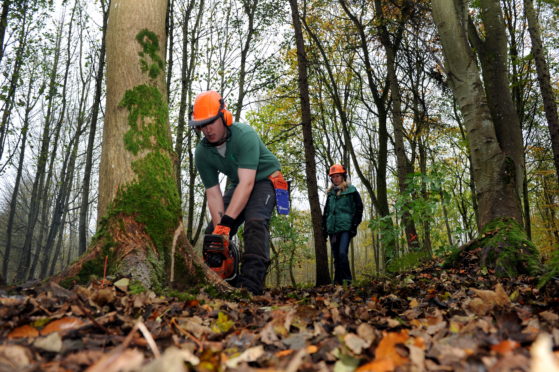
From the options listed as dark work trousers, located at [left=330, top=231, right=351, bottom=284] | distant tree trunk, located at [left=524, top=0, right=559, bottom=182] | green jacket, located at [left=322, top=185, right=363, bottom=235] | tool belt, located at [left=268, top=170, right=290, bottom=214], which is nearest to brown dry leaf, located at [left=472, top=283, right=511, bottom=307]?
tool belt, located at [left=268, top=170, right=290, bottom=214]

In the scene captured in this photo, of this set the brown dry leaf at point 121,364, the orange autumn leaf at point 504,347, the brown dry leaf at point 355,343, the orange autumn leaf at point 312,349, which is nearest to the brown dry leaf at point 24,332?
the brown dry leaf at point 121,364

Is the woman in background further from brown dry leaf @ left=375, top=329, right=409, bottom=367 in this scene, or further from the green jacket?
brown dry leaf @ left=375, top=329, right=409, bottom=367

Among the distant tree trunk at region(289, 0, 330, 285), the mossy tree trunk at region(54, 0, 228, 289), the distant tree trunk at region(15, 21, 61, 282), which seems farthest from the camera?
the distant tree trunk at region(15, 21, 61, 282)

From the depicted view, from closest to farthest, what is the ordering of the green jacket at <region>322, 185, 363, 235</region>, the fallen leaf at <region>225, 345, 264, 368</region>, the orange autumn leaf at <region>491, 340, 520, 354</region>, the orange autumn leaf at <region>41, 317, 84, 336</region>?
the orange autumn leaf at <region>491, 340, 520, 354</region> → the fallen leaf at <region>225, 345, 264, 368</region> → the orange autumn leaf at <region>41, 317, 84, 336</region> → the green jacket at <region>322, 185, 363, 235</region>

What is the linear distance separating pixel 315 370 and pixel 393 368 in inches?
9.0

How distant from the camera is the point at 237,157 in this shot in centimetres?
393

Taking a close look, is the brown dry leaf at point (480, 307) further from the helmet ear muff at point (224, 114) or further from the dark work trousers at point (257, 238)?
the helmet ear muff at point (224, 114)

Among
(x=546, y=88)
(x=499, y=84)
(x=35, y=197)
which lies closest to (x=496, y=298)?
(x=499, y=84)

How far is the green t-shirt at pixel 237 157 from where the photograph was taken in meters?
3.74

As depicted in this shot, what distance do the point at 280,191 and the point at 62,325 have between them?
9.43 ft

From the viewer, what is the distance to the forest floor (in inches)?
39.1

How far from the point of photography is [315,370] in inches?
42.2

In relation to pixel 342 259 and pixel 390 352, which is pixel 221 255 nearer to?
pixel 390 352

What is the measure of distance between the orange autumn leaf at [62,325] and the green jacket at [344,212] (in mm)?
5677
